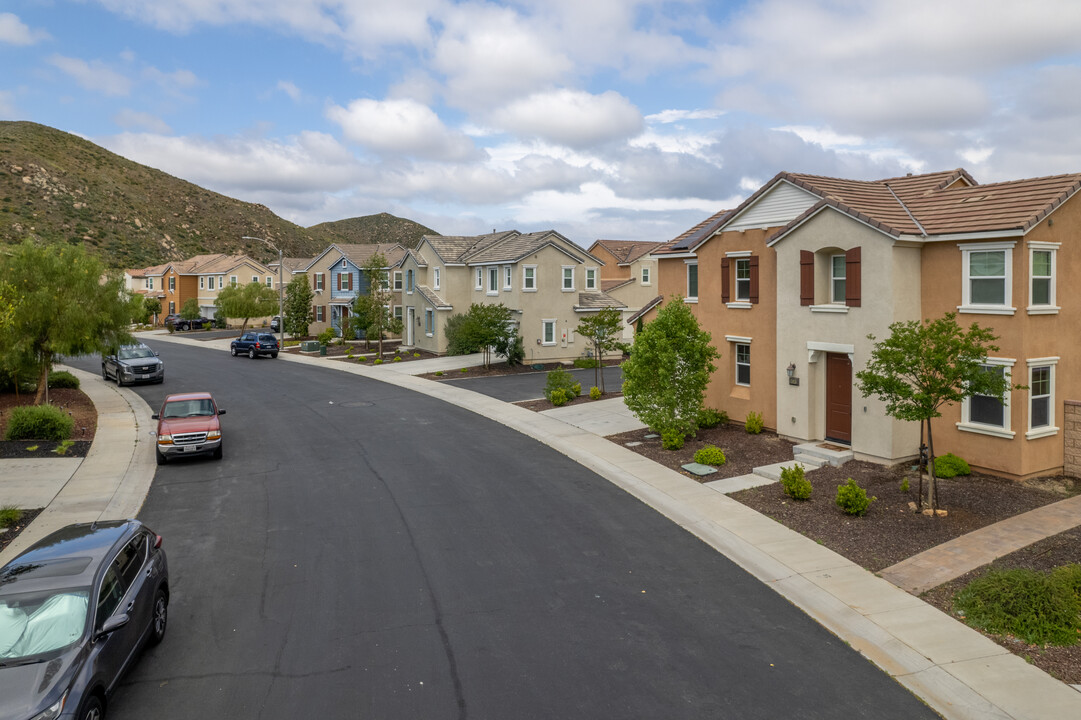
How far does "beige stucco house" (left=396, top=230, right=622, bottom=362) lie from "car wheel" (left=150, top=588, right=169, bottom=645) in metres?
32.0

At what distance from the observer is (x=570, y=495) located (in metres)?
15.6

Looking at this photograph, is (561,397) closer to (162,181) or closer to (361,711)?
(361,711)

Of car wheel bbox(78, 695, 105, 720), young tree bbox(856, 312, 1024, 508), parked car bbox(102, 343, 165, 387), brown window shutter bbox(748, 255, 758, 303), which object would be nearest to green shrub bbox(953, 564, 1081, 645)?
young tree bbox(856, 312, 1024, 508)

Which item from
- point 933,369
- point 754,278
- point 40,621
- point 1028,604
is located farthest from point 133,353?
point 1028,604

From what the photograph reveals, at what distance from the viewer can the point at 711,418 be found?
71.4ft

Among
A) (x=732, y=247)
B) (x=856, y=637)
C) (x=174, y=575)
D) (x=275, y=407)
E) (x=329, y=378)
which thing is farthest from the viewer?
(x=329, y=378)

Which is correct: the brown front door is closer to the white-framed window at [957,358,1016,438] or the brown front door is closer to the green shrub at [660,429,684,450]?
the white-framed window at [957,358,1016,438]

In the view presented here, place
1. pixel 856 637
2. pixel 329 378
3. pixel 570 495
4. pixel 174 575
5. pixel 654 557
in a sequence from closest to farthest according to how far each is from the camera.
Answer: pixel 856 637
pixel 174 575
pixel 654 557
pixel 570 495
pixel 329 378

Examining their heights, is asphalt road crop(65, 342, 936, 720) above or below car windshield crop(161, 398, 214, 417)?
below

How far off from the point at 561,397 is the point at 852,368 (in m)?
12.0

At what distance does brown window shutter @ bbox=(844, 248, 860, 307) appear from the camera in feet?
56.8

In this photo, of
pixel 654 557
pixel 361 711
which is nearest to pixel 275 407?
pixel 654 557

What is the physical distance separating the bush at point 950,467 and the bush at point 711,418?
22.0 feet

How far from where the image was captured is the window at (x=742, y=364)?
2195 centimetres
